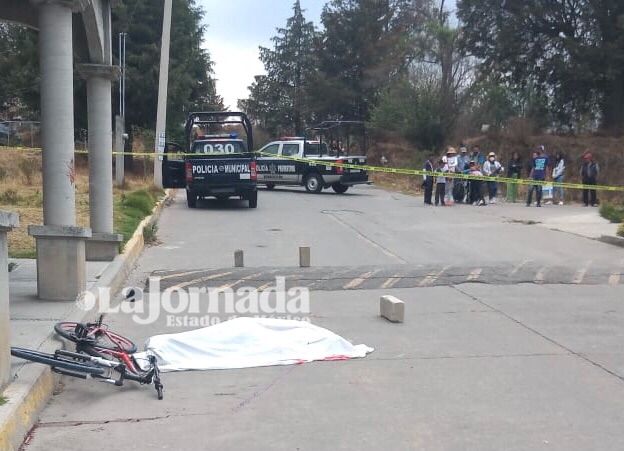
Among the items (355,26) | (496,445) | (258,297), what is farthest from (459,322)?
(355,26)

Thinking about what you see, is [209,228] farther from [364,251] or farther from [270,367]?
[270,367]

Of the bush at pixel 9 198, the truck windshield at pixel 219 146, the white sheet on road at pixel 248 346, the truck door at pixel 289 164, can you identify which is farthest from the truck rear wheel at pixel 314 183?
the white sheet on road at pixel 248 346

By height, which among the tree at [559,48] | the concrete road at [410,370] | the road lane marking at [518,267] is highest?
the tree at [559,48]

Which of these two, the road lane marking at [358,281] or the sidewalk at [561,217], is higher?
the sidewalk at [561,217]

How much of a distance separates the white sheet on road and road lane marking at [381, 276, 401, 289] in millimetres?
3223

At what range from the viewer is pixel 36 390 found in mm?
5414

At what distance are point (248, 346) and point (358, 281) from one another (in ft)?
13.2

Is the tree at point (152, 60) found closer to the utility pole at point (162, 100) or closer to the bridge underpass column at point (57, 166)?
the utility pole at point (162, 100)

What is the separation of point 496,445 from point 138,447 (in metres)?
2.24

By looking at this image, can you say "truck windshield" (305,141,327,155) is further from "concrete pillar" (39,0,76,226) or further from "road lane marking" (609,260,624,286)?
"concrete pillar" (39,0,76,226)

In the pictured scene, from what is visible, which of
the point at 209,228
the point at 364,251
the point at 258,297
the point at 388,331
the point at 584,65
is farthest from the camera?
the point at 584,65

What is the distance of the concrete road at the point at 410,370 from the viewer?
503 centimetres

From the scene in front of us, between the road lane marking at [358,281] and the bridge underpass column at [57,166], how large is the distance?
351 cm

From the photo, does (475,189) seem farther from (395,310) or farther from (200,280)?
(395,310)
